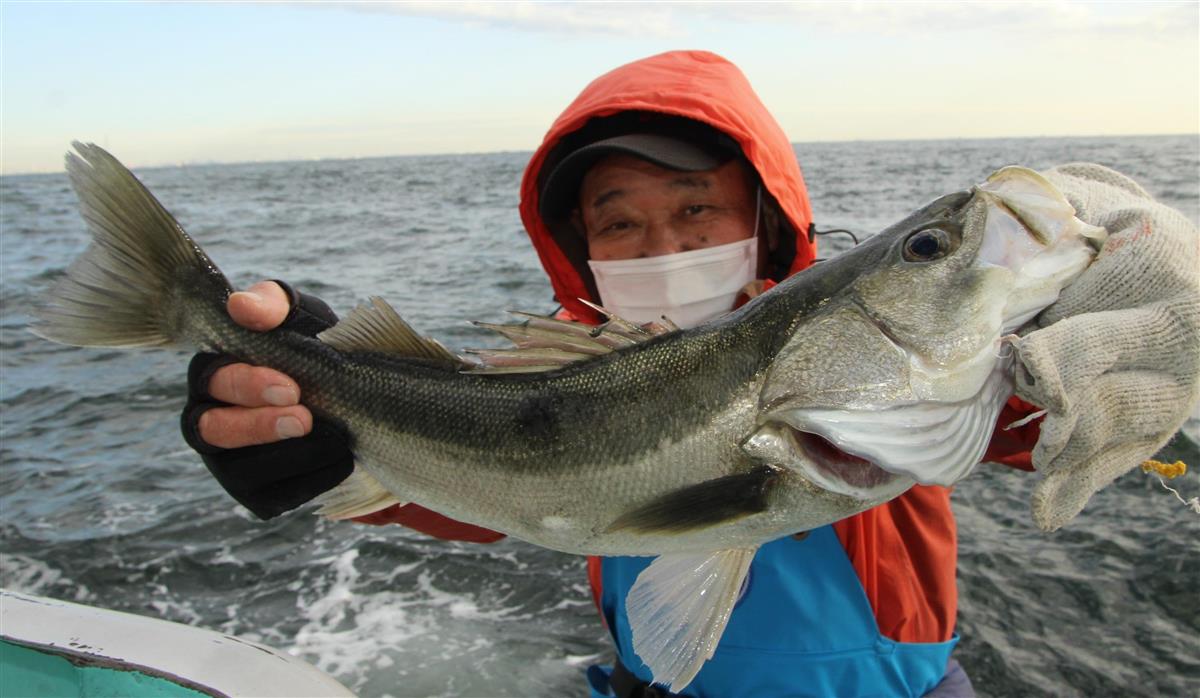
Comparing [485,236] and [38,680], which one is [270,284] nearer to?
[38,680]

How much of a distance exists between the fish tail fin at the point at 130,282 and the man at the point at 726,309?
203 millimetres

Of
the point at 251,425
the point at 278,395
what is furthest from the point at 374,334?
the point at 251,425

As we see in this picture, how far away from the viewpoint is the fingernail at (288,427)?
2387 mm

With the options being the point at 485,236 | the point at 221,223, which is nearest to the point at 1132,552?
the point at 485,236

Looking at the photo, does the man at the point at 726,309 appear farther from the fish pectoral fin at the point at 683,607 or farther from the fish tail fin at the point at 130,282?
the fish pectoral fin at the point at 683,607

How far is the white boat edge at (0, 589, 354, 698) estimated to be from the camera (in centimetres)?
287

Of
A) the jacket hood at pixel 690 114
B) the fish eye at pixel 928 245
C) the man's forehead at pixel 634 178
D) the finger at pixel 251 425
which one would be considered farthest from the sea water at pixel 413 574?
the fish eye at pixel 928 245

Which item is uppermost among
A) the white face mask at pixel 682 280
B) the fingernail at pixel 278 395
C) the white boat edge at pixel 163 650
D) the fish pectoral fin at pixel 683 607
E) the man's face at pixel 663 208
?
the man's face at pixel 663 208

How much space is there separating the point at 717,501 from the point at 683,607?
1.15 ft

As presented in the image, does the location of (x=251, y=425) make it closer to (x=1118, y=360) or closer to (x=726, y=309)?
(x=726, y=309)

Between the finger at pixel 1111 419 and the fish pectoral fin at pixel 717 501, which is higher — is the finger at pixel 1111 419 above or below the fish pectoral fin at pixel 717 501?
above

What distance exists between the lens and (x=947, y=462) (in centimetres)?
191

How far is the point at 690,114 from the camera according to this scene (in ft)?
10.7

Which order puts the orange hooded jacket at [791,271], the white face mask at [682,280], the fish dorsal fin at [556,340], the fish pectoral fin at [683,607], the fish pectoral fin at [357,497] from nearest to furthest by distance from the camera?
the fish pectoral fin at [683,607], the fish dorsal fin at [556,340], the fish pectoral fin at [357,497], the orange hooded jacket at [791,271], the white face mask at [682,280]
